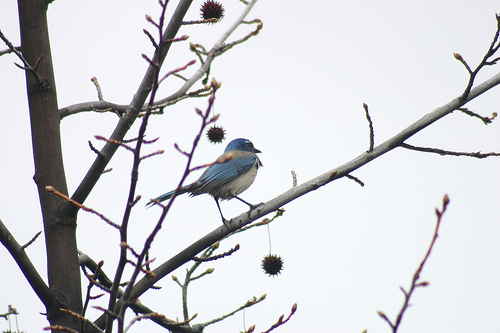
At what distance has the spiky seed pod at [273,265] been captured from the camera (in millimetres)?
5105

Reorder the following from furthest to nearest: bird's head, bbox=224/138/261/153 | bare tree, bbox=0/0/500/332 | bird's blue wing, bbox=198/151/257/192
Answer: bird's head, bbox=224/138/261/153
bird's blue wing, bbox=198/151/257/192
bare tree, bbox=0/0/500/332

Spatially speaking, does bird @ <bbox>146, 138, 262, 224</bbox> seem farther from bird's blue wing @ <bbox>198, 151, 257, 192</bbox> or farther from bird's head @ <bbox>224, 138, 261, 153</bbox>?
bird's head @ <bbox>224, 138, 261, 153</bbox>

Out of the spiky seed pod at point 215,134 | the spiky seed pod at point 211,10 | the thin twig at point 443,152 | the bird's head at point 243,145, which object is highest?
the bird's head at point 243,145

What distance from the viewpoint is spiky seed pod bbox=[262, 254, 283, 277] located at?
16.8ft

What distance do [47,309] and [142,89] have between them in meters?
1.47

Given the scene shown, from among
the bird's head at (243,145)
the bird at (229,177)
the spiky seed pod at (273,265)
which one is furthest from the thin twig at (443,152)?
the bird's head at (243,145)

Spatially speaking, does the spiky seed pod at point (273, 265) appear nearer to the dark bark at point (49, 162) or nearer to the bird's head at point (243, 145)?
the dark bark at point (49, 162)

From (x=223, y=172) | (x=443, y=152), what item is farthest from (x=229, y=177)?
(x=443, y=152)

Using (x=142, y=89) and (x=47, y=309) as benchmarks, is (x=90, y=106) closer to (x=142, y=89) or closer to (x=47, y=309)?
(x=142, y=89)

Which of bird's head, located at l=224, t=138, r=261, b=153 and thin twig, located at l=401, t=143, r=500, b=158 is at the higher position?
bird's head, located at l=224, t=138, r=261, b=153

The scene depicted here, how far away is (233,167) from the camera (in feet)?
22.7

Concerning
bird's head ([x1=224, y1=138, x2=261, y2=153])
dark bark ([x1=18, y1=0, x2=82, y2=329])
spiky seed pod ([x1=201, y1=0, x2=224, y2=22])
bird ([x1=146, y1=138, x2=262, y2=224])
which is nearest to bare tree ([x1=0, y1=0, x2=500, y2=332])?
dark bark ([x1=18, y1=0, x2=82, y2=329])

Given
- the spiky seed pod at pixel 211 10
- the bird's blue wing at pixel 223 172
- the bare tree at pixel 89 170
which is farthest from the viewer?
the bird's blue wing at pixel 223 172

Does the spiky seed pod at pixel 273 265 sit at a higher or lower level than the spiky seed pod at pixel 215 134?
lower
